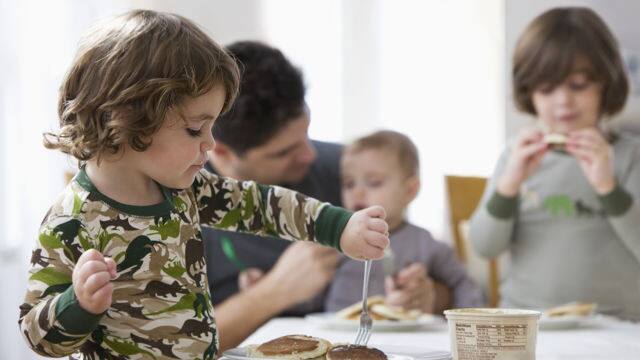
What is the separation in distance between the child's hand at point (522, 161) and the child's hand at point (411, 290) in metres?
0.26

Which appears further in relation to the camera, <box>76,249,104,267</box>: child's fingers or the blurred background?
the blurred background

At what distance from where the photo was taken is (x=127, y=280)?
82 centimetres

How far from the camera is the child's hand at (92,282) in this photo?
684 mm

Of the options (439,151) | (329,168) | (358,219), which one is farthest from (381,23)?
(358,219)

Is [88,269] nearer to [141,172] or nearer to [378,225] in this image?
[141,172]

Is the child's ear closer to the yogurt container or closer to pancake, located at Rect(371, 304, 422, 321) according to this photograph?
pancake, located at Rect(371, 304, 422, 321)

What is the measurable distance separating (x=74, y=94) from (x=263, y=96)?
1.07 m

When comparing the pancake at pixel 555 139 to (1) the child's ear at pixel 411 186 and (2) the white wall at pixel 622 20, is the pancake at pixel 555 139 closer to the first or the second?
(1) the child's ear at pixel 411 186

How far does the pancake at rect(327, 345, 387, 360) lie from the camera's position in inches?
31.9

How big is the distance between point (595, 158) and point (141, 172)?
3.96 feet

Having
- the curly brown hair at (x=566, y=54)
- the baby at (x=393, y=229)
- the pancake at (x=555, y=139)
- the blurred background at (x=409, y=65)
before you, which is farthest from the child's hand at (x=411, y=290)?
the blurred background at (x=409, y=65)

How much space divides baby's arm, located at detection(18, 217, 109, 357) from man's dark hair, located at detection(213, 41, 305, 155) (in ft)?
3.77

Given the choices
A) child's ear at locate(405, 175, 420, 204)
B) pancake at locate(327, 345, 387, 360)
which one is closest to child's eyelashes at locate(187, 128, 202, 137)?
pancake at locate(327, 345, 387, 360)

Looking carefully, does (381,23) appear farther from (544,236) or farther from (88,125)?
(88,125)
